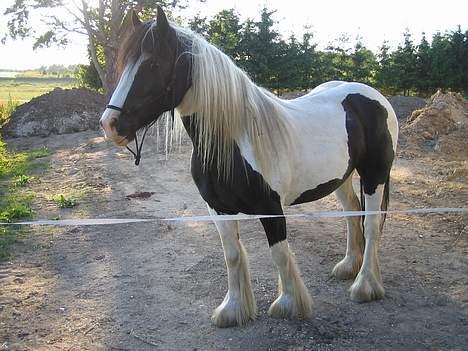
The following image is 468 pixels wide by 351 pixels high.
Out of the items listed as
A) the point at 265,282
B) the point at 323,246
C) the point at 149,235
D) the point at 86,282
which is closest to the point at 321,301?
the point at 265,282

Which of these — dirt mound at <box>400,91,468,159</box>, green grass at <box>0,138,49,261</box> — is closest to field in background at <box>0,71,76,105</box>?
green grass at <box>0,138,49,261</box>

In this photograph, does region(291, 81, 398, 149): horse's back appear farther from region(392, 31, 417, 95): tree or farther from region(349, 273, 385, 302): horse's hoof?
region(392, 31, 417, 95): tree

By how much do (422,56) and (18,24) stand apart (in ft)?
55.5

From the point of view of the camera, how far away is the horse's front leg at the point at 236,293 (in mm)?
3010

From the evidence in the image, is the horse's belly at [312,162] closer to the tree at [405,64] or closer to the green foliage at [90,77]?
the tree at [405,64]

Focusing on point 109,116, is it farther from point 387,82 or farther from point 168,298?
point 387,82

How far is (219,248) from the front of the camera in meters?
4.56

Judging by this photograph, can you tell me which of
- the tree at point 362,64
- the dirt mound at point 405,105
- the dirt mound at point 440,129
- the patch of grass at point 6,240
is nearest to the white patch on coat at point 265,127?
the patch of grass at point 6,240

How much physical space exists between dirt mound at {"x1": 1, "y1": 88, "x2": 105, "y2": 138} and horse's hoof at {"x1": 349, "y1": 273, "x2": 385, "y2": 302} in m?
12.8

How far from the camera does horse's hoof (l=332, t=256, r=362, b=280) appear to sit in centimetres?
376

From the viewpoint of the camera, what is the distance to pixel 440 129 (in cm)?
1059

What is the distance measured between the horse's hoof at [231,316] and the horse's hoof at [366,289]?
0.89 meters

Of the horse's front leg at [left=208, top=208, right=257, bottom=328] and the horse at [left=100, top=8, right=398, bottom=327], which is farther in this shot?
the horse's front leg at [left=208, top=208, right=257, bottom=328]

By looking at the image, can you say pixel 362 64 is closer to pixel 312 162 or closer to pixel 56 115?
pixel 56 115
